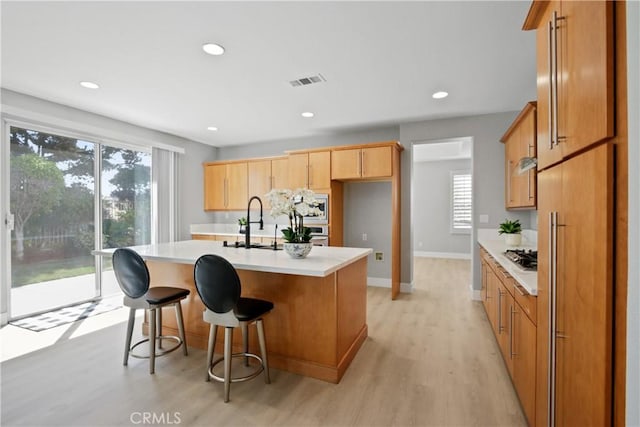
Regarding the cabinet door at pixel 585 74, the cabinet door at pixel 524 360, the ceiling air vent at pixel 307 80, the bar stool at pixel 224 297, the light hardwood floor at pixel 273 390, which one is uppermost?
the ceiling air vent at pixel 307 80

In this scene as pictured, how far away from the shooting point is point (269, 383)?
2.19 metres

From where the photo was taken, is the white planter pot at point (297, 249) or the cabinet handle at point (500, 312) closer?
the white planter pot at point (297, 249)

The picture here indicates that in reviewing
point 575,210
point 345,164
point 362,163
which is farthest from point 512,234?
point 575,210

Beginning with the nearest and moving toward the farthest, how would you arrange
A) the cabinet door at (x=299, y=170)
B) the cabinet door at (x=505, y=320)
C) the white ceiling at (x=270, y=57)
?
the white ceiling at (x=270, y=57) → the cabinet door at (x=505, y=320) → the cabinet door at (x=299, y=170)

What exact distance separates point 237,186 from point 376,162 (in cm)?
276

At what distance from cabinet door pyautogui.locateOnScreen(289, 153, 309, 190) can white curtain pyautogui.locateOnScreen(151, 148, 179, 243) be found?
2.14 metres

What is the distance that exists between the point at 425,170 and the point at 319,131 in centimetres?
446

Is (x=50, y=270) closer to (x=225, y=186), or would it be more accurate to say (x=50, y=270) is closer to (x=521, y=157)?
(x=225, y=186)

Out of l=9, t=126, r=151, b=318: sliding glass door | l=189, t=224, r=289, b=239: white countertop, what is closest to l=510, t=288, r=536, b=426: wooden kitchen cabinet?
l=189, t=224, r=289, b=239: white countertop

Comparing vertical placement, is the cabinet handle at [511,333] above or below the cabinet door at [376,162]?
below

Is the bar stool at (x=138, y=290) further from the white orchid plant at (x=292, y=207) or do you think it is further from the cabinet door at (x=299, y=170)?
the cabinet door at (x=299, y=170)

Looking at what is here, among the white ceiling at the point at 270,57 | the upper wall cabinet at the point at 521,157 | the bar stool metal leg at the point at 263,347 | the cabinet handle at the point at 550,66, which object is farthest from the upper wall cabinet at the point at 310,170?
the cabinet handle at the point at 550,66

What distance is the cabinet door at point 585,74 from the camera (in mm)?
813

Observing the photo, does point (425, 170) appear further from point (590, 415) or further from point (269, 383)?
point (590, 415)
